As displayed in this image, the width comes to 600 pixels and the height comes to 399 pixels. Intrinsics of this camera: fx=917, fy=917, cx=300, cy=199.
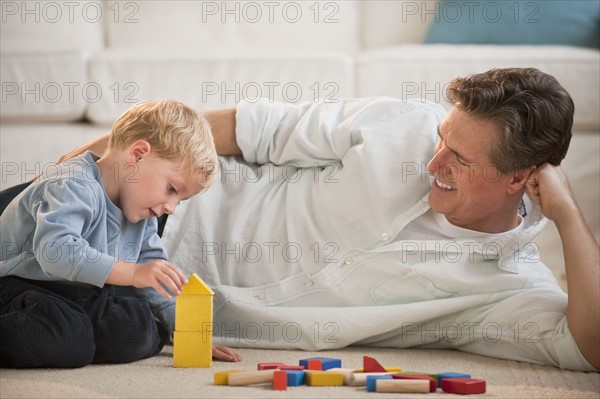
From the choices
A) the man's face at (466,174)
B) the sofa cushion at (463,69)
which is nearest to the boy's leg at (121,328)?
the man's face at (466,174)

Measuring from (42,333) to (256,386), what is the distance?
0.34 m

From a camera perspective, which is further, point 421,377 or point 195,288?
point 195,288

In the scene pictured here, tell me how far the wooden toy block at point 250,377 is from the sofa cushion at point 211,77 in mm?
1344

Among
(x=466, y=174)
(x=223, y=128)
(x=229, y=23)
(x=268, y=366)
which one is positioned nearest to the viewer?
(x=268, y=366)

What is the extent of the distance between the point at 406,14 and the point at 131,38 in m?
0.89

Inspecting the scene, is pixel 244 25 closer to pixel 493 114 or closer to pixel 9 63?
pixel 9 63

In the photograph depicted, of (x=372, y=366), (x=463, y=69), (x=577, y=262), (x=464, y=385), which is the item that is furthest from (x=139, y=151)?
(x=463, y=69)

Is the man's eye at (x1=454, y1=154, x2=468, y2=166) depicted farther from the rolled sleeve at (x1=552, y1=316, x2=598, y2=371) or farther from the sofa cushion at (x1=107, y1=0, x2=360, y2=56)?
the sofa cushion at (x1=107, y1=0, x2=360, y2=56)

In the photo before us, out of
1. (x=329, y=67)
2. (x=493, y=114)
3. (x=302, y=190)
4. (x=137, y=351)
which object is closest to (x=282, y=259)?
(x=302, y=190)

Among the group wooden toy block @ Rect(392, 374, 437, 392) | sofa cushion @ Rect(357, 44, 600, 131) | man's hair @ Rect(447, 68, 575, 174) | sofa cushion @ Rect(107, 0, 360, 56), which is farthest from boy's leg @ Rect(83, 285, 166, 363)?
sofa cushion @ Rect(107, 0, 360, 56)

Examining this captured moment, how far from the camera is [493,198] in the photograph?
1613 millimetres

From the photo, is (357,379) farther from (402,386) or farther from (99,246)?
(99,246)

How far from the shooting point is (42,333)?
1387mm

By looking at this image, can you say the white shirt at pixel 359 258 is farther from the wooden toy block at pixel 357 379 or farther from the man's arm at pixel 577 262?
the wooden toy block at pixel 357 379
